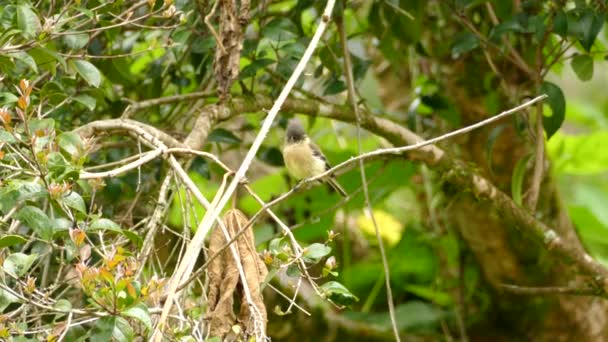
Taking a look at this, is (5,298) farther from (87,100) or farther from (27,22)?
(87,100)

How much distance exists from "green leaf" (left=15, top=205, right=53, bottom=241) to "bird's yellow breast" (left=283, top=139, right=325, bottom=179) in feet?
3.89

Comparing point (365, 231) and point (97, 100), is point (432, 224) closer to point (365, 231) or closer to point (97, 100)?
point (365, 231)

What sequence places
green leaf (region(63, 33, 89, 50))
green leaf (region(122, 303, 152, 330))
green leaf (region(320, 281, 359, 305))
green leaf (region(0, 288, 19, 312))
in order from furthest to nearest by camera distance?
green leaf (region(63, 33, 89, 50)) → green leaf (region(320, 281, 359, 305)) → green leaf (region(0, 288, 19, 312)) → green leaf (region(122, 303, 152, 330))

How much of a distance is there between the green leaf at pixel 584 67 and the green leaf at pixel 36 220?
1.56 meters

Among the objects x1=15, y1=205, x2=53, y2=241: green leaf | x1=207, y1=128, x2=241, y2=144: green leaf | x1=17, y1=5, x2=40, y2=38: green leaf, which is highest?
x1=17, y1=5, x2=40, y2=38: green leaf

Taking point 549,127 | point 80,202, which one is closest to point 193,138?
point 80,202

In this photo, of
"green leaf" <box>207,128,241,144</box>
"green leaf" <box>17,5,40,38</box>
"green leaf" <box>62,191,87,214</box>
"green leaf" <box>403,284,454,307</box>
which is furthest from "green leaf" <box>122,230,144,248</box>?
"green leaf" <box>403,284,454,307</box>

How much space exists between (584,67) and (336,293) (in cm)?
121

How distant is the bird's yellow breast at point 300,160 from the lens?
2811mm

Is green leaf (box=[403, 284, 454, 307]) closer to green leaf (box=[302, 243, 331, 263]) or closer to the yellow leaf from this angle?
the yellow leaf

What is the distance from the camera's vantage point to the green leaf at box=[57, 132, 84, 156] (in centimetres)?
181

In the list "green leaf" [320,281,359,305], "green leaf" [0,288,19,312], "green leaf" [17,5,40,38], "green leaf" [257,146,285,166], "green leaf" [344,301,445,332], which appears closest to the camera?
"green leaf" [0,288,19,312]

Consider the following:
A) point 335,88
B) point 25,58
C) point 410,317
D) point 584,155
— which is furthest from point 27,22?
point 584,155

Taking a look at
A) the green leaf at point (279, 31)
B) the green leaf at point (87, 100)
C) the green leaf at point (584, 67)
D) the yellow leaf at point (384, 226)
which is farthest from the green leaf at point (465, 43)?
the yellow leaf at point (384, 226)
